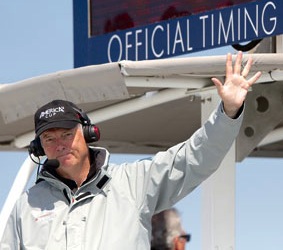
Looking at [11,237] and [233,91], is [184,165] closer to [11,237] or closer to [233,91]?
[233,91]

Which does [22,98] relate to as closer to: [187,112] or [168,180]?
[187,112]

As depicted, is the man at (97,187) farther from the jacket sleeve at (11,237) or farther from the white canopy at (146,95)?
the white canopy at (146,95)

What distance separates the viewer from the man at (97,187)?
4.80 metres

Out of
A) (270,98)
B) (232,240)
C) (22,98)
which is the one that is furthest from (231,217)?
(22,98)

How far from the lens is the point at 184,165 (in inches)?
191

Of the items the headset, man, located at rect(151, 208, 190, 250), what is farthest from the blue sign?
the headset

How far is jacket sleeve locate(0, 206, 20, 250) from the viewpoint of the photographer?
500cm

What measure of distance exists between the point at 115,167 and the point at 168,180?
0.93ft

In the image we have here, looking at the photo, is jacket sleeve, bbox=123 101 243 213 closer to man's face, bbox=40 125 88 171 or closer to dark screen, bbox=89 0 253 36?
man's face, bbox=40 125 88 171

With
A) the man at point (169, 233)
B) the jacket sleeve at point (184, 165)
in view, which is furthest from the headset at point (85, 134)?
the man at point (169, 233)

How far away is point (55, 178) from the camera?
4945 mm

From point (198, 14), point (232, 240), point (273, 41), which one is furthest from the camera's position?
point (273, 41)

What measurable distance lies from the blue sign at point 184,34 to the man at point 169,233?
→ 242cm

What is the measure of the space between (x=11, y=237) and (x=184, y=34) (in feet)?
16.7
